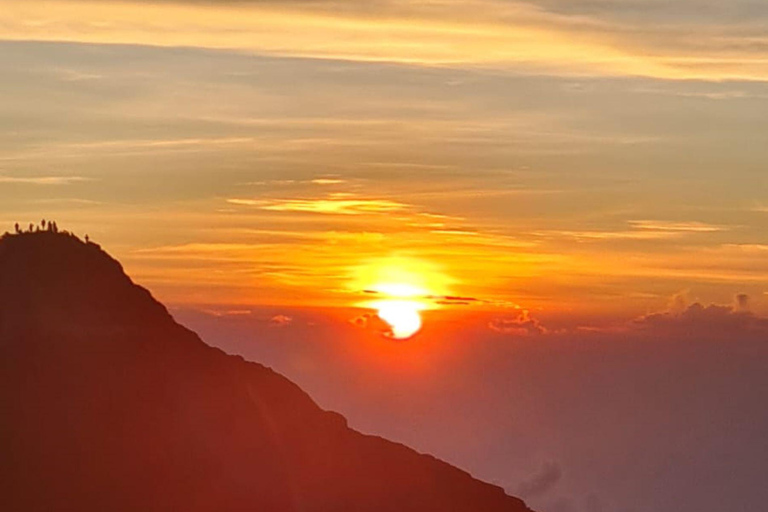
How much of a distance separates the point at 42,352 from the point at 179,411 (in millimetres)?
12516

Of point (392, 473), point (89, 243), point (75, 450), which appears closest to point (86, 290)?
point (89, 243)

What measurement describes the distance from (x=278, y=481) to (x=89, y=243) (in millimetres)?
26287

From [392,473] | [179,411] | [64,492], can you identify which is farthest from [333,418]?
[64,492]

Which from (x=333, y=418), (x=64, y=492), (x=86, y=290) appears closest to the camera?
(x=64, y=492)

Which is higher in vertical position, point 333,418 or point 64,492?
point 333,418

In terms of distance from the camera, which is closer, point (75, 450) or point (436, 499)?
point (75, 450)

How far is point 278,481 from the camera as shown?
179875 mm

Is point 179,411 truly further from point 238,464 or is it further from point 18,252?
point 18,252

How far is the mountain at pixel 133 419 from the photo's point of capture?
565 ft

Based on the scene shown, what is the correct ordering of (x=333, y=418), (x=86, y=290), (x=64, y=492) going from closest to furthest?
(x=64, y=492) < (x=86, y=290) < (x=333, y=418)

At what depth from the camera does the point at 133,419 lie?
6944 inches

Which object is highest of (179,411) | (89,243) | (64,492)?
(89,243)

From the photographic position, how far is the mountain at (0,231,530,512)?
17225cm

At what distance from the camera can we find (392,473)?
19100 cm
